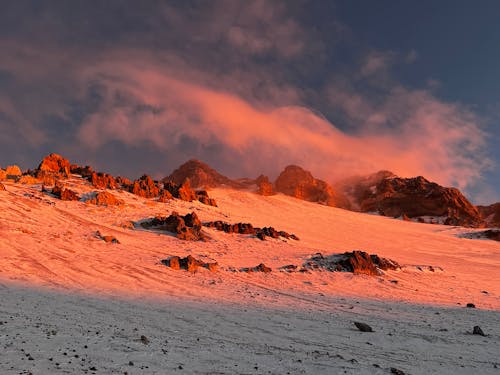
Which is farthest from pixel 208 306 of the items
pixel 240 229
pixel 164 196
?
pixel 164 196

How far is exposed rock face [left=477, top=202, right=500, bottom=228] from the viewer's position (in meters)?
89.4

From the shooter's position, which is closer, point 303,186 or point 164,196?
point 164,196

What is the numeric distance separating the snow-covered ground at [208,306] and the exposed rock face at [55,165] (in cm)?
680

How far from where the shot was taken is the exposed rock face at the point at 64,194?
100ft

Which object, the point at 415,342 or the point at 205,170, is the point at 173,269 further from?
the point at 205,170

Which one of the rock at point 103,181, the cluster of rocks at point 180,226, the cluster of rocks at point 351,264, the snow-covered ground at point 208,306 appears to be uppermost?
the rock at point 103,181

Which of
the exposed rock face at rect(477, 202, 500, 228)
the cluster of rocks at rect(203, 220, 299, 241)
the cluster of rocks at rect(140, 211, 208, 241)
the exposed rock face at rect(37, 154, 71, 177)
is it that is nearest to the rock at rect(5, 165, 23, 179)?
the exposed rock face at rect(37, 154, 71, 177)

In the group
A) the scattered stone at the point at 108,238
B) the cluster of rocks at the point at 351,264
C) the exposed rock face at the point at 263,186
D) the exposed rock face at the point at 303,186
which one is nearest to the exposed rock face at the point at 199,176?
the exposed rock face at the point at 263,186

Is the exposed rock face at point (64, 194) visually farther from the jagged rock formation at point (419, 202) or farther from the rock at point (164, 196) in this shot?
the jagged rock formation at point (419, 202)

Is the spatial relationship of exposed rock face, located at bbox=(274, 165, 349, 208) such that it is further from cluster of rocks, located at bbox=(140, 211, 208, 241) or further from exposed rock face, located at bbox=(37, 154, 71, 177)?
cluster of rocks, located at bbox=(140, 211, 208, 241)

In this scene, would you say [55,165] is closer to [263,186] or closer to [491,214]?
[263,186]

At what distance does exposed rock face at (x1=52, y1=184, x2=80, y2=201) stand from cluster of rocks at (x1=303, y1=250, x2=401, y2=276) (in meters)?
21.4

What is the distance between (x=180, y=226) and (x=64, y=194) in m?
11.7

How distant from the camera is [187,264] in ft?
64.3
